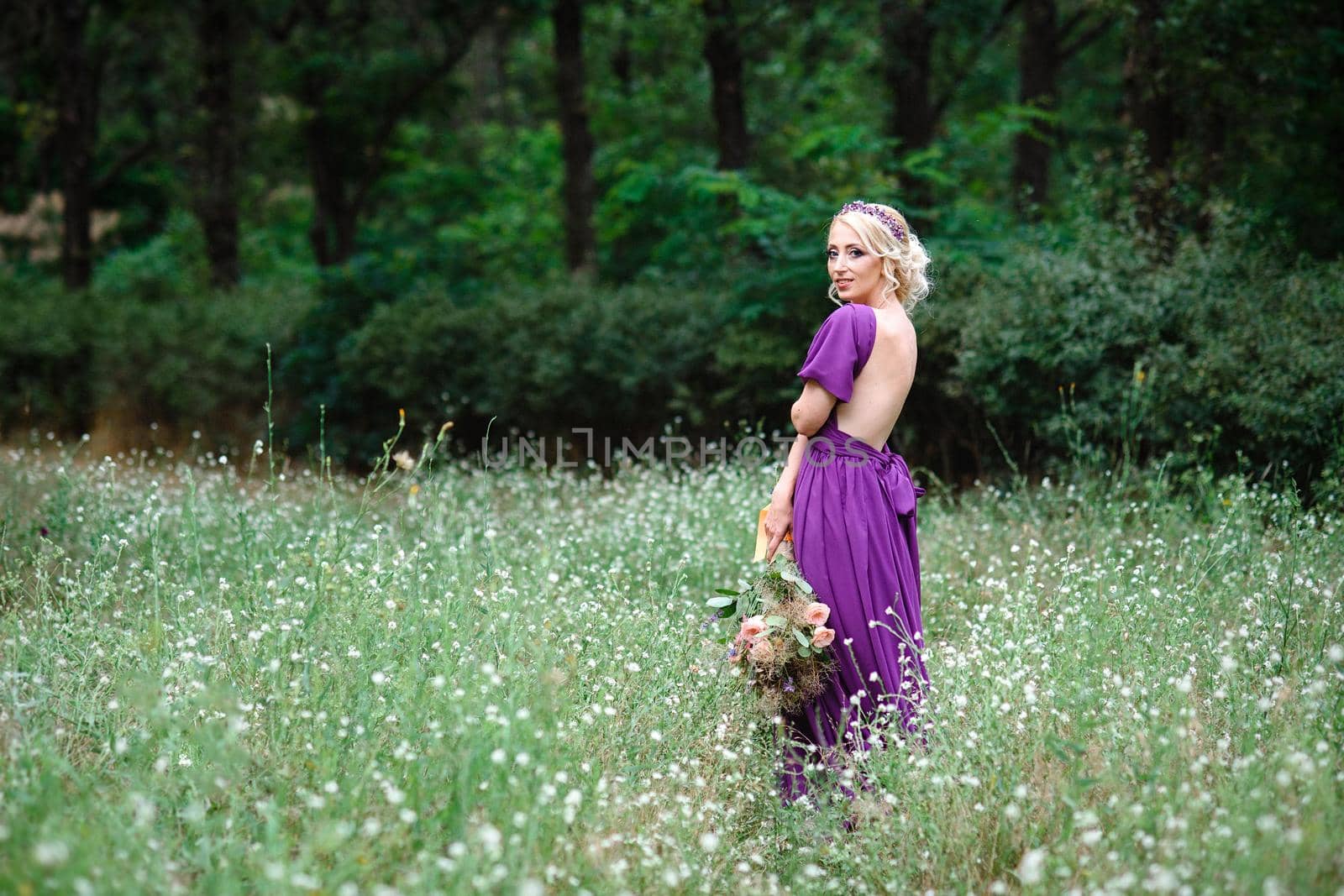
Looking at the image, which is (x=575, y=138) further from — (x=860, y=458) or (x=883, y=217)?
(x=860, y=458)

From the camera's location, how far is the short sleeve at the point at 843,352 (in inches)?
157

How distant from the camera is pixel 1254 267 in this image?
7590mm

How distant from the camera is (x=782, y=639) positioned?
394 centimetres

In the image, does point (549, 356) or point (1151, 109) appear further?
point (549, 356)

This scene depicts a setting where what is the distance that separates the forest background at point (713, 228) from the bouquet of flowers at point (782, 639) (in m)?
2.16

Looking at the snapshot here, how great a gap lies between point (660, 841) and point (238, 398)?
994 centimetres

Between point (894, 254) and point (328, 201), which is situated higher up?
point (328, 201)

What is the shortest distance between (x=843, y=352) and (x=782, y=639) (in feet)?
3.55

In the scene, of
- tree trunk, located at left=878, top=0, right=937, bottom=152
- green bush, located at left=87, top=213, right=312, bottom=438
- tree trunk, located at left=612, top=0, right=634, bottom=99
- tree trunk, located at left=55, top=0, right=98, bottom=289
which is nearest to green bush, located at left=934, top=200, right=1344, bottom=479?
tree trunk, located at left=878, top=0, right=937, bottom=152

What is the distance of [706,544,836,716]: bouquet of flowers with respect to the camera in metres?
3.94

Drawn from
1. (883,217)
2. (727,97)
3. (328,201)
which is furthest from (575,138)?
(883,217)

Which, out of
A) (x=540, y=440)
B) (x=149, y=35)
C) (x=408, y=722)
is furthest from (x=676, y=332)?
(x=149, y=35)

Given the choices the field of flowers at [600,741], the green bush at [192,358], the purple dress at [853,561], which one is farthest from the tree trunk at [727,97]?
the purple dress at [853,561]

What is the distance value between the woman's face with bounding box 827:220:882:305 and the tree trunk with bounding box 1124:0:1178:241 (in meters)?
5.63
